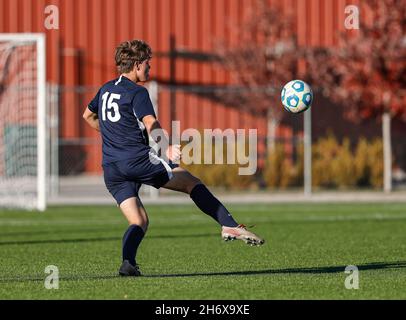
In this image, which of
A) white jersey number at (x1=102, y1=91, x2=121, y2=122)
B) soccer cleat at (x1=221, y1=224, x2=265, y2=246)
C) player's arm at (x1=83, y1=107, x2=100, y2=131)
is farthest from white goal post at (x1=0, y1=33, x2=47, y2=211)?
soccer cleat at (x1=221, y1=224, x2=265, y2=246)

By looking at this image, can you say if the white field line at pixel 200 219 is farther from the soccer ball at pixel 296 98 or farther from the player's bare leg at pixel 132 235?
the player's bare leg at pixel 132 235

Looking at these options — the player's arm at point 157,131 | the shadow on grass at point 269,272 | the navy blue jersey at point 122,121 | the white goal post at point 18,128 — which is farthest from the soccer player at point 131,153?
the white goal post at point 18,128

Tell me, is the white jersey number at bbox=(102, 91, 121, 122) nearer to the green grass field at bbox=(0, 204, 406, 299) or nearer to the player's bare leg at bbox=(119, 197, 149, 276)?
the player's bare leg at bbox=(119, 197, 149, 276)

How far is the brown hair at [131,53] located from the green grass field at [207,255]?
2008 millimetres

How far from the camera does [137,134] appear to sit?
10133mm

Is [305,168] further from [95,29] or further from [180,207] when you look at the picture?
[95,29]

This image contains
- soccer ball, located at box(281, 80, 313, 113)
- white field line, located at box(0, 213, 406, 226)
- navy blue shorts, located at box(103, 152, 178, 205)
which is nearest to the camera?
navy blue shorts, located at box(103, 152, 178, 205)

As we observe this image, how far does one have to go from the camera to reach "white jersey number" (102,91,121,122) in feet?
33.0

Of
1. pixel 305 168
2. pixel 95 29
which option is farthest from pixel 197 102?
pixel 305 168

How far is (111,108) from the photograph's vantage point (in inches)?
398

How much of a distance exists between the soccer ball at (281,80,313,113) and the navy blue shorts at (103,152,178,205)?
2.29m

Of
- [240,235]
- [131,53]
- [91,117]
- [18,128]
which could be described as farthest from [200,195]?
[18,128]

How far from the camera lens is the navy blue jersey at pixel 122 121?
10.0 meters
